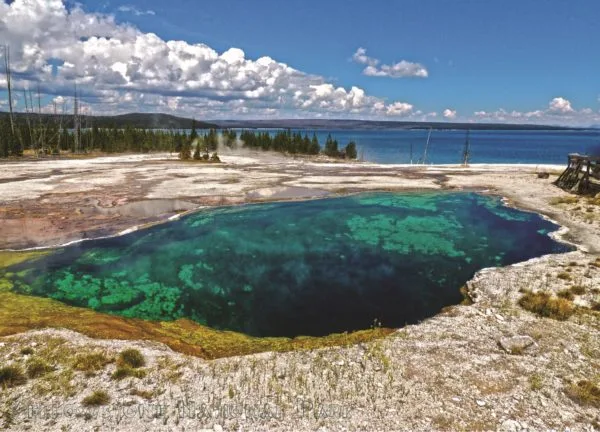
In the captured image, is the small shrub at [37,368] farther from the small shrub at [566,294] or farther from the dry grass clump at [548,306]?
the small shrub at [566,294]

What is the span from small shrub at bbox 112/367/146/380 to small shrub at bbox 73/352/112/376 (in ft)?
2.18

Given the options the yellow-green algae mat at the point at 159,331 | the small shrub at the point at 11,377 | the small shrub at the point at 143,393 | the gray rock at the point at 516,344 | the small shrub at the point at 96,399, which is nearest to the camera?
the small shrub at the point at 96,399

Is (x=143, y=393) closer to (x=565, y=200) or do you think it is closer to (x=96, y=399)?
(x=96, y=399)

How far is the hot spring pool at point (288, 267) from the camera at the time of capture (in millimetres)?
17359

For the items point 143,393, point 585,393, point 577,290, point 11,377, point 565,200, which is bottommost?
point 143,393

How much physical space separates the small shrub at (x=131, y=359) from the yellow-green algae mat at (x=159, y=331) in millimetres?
1369

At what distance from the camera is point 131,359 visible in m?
11.4

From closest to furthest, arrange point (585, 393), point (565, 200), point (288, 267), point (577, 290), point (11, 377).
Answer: point (585, 393)
point (11, 377)
point (577, 290)
point (288, 267)
point (565, 200)

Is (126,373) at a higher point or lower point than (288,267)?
higher

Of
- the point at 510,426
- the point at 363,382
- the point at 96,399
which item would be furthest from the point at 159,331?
the point at 510,426

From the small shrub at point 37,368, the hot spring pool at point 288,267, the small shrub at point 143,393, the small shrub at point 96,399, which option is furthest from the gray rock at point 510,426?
the small shrub at point 37,368

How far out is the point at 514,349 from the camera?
1202 centimetres

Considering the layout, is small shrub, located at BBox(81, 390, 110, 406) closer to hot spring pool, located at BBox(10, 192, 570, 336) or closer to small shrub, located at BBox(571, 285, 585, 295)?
hot spring pool, located at BBox(10, 192, 570, 336)

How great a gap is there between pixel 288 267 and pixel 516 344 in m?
13.0
